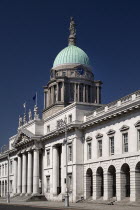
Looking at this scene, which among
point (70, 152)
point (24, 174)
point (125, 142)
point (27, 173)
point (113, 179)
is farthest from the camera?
point (24, 174)

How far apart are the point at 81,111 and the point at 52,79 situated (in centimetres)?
2549

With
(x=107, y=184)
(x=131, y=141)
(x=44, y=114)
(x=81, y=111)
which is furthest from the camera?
(x=44, y=114)

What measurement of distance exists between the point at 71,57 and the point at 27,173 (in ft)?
81.5

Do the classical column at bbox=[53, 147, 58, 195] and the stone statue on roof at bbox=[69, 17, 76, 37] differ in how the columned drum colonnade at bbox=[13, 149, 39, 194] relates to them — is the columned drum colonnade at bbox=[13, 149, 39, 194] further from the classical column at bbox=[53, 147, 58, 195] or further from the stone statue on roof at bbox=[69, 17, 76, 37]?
the stone statue on roof at bbox=[69, 17, 76, 37]

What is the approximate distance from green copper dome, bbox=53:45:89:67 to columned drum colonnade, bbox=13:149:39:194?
67.0 feet

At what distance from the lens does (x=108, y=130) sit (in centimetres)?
5500

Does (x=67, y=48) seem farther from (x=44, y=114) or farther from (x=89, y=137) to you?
(x=89, y=137)

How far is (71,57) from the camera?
89.3 m

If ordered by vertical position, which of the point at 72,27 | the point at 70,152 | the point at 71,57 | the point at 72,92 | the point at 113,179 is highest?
the point at 72,27

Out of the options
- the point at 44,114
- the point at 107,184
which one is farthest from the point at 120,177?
the point at 44,114

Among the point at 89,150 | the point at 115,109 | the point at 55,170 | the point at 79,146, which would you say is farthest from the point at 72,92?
the point at 115,109

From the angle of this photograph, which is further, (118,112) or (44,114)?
(44,114)

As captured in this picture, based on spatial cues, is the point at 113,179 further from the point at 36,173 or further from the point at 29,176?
the point at 29,176

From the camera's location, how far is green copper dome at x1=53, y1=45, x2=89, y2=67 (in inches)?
3514
